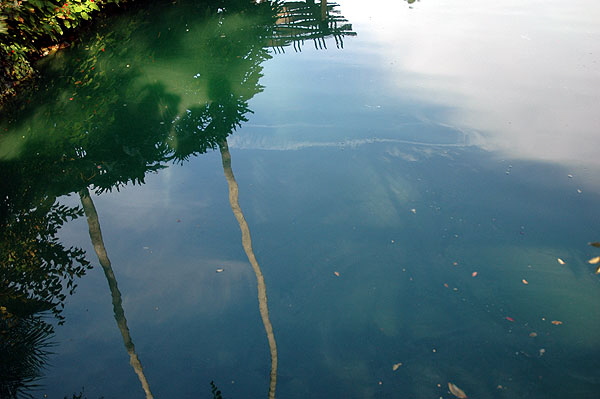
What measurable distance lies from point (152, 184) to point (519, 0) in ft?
36.9

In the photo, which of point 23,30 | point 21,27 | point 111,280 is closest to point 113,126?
point 21,27

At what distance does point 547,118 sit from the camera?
20.3 feet

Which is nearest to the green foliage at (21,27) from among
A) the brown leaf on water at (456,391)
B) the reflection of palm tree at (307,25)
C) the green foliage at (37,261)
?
the green foliage at (37,261)

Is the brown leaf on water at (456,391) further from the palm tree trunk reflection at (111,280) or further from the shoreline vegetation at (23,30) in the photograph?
the shoreline vegetation at (23,30)

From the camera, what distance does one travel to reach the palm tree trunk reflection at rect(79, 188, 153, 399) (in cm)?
341

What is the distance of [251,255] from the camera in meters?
4.32

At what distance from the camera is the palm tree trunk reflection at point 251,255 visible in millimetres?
3363

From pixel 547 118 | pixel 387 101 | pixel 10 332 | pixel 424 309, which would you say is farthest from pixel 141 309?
pixel 547 118

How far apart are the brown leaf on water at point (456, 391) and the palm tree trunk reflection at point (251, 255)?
1.23 meters

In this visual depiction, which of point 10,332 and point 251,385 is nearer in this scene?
point 251,385

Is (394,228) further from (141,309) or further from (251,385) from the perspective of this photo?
(141,309)

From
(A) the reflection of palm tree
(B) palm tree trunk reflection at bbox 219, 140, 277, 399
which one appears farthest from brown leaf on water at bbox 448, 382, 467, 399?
(A) the reflection of palm tree

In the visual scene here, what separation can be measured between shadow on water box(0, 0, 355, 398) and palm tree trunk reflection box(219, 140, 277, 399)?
0.01 metres

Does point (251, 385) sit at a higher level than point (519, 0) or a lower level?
lower
